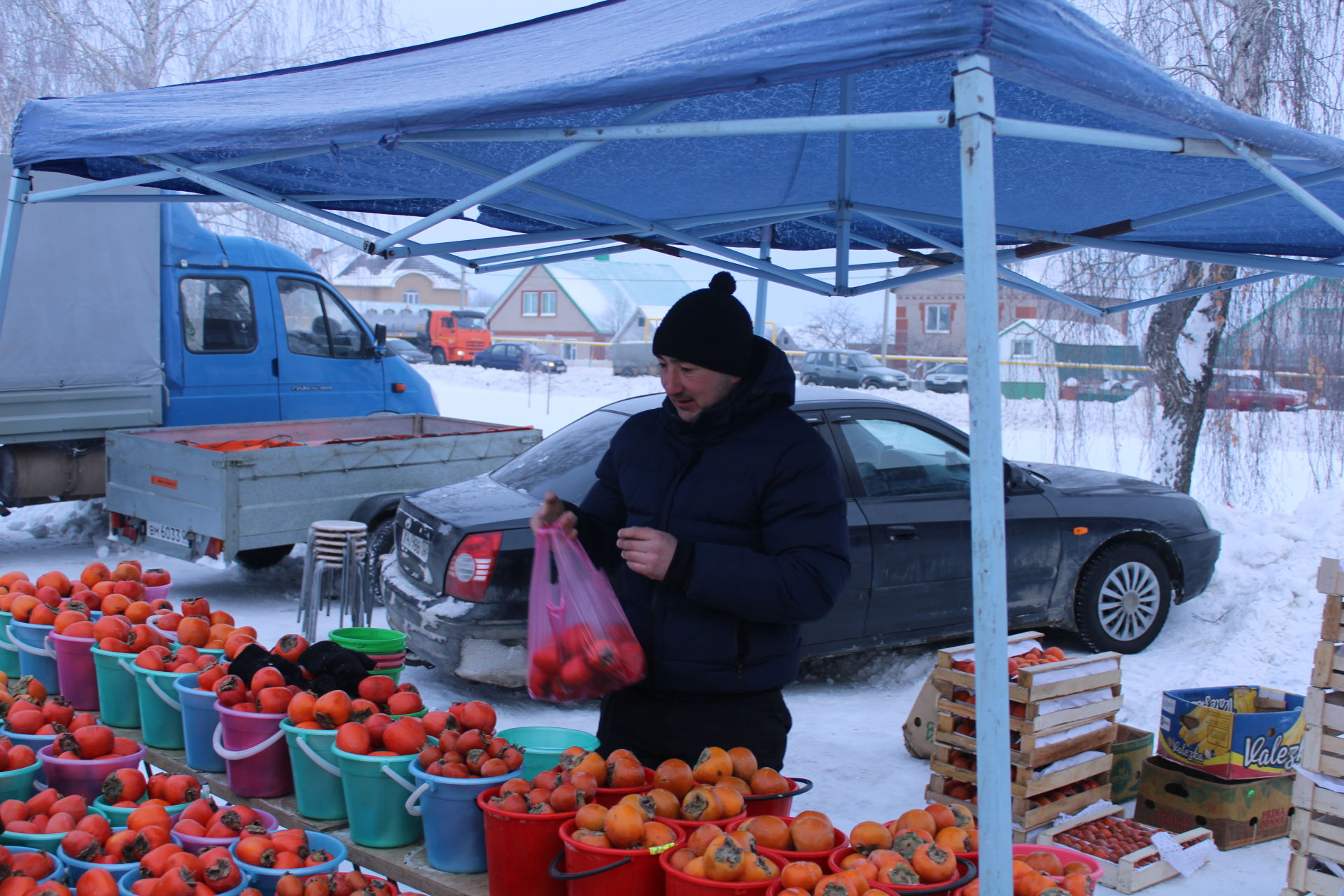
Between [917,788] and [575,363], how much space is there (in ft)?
132

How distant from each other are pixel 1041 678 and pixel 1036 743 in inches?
10.4

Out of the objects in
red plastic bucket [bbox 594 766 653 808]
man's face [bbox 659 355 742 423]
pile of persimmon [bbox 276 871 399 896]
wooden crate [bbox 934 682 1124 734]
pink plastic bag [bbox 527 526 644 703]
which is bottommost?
wooden crate [bbox 934 682 1124 734]

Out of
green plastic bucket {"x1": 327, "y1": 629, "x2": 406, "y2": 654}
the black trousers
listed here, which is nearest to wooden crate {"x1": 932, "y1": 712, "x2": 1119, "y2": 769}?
the black trousers

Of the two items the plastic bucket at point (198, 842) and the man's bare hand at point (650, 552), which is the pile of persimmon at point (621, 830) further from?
the plastic bucket at point (198, 842)

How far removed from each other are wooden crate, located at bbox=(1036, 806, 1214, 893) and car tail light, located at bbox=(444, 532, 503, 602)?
109 inches

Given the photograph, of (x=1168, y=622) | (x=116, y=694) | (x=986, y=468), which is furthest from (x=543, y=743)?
(x=1168, y=622)

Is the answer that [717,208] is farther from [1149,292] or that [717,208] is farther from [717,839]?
[1149,292]

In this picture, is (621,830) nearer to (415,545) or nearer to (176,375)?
(415,545)

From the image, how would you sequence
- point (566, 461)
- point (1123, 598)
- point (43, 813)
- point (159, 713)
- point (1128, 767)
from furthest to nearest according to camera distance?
point (1123, 598)
point (566, 461)
point (1128, 767)
point (159, 713)
point (43, 813)

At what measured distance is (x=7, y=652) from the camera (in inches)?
169

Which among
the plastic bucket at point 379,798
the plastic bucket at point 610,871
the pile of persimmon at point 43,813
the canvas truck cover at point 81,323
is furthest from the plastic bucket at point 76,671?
the canvas truck cover at point 81,323

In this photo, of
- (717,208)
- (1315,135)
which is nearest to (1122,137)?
(1315,135)

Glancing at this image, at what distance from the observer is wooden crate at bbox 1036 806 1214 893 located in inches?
159

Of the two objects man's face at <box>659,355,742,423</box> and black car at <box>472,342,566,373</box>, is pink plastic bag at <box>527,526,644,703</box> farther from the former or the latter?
black car at <box>472,342,566,373</box>
